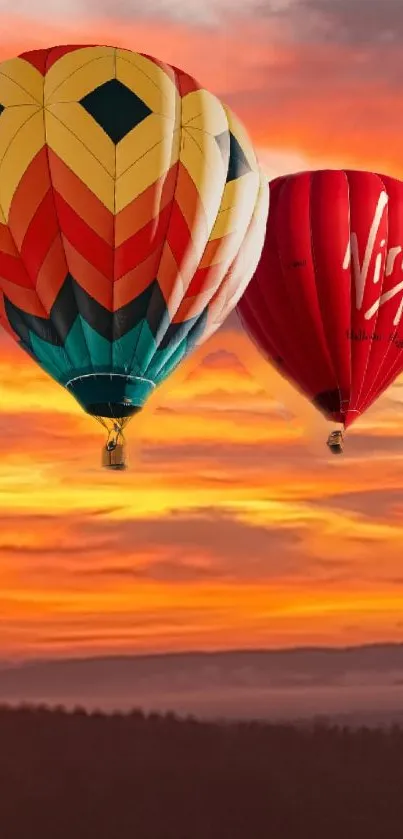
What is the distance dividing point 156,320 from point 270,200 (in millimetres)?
5679

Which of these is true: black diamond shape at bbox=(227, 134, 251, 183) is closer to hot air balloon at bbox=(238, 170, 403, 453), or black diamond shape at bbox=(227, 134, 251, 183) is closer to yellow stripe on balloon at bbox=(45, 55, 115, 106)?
yellow stripe on balloon at bbox=(45, 55, 115, 106)

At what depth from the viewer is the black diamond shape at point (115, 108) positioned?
29.7 m

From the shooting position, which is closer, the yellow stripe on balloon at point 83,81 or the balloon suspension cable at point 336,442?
the yellow stripe on balloon at point 83,81

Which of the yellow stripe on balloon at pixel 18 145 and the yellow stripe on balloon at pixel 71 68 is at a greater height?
the yellow stripe on balloon at pixel 71 68

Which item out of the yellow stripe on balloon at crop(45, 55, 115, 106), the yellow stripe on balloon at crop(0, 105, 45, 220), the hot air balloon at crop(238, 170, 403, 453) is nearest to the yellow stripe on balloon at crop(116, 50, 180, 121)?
the yellow stripe on balloon at crop(45, 55, 115, 106)

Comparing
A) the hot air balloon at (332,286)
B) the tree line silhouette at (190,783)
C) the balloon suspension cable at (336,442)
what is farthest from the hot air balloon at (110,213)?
the tree line silhouette at (190,783)

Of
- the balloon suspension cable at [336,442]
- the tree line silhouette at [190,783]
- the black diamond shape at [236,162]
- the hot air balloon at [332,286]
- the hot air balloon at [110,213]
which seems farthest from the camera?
the tree line silhouette at [190,783]

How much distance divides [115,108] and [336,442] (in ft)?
27.3

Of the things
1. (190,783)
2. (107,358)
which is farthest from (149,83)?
A: (190,783)

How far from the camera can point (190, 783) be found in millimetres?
117500

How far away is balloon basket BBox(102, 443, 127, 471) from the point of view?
30.7 m

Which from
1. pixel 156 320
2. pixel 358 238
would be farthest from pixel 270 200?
pixel 156 320

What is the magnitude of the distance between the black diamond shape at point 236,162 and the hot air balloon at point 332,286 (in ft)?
12.5

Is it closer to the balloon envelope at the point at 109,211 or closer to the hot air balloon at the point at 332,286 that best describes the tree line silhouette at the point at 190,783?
the hot air balloon at the point at 332,286
